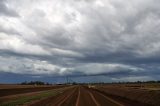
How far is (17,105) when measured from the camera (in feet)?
137

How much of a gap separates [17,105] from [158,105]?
58.2ft

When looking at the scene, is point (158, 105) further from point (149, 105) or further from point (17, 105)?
point (17, 105)

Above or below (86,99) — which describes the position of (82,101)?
below

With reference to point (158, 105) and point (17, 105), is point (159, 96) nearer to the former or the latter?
point (158, 105)

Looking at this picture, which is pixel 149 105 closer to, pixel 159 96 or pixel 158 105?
pixel 158 105

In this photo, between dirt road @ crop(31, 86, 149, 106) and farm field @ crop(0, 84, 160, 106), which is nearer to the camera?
dirt road @ crop(31, 86, 149, 106)

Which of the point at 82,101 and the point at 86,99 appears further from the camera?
the point at 86,99

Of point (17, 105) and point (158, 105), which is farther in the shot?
point (17, 105)

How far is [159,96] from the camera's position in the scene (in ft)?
142

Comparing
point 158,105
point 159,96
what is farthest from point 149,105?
point 159,96

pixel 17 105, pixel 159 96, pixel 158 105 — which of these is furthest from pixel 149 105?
pixel 17 105

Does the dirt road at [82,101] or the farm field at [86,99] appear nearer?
the dirt road at [82,101]

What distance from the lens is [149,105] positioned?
38.7 m

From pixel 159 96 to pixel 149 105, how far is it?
16.7ft
